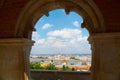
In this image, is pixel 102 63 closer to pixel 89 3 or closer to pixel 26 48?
pixel 89 3

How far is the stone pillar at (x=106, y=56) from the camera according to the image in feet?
12.3

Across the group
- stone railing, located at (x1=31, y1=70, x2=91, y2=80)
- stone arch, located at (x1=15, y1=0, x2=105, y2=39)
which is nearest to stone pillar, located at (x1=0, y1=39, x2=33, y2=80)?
stone arch, located at (x1=15, y1=0, x2=105, y2=39)

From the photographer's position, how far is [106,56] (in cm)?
Answer: 379

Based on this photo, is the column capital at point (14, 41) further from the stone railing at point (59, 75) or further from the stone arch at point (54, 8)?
the stone railing at point (59, 75)

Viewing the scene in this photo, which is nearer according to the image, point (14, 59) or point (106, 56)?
point (106, 56)

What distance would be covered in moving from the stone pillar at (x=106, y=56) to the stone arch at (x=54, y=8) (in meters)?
0.15

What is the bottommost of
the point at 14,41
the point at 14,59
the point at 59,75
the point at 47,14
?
the point at 59,75

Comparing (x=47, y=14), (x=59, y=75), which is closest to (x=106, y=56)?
(x=47, y=14)

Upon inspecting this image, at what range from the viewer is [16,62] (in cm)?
Answer: 425

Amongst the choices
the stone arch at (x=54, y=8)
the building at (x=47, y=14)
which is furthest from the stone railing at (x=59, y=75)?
the stone arch at (x=54, y=8)

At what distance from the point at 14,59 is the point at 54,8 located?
1.09m

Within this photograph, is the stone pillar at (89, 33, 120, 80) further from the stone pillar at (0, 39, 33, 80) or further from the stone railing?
the stone railing

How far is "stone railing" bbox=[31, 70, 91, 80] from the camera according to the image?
520 cm

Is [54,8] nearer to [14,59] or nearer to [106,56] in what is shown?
[14,59]
